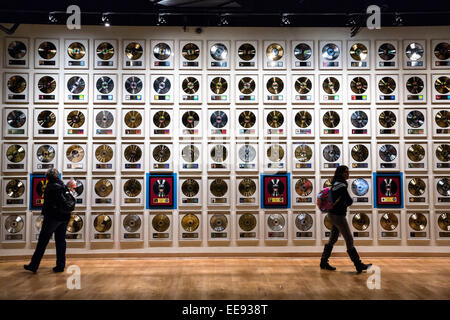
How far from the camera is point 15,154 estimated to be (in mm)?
7488

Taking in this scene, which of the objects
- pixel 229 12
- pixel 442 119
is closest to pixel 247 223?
pixel 229 12

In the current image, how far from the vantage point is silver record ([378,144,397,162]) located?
25.2ft

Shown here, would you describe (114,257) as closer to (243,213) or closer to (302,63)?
(243,213)

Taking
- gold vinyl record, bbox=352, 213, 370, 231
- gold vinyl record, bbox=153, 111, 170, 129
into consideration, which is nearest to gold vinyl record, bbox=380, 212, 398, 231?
gold vinyl record, bbox=352, 213, 370, 231

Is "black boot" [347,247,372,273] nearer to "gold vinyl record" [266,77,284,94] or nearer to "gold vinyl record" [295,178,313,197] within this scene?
"gold vinyl record" [295,178,313,197]

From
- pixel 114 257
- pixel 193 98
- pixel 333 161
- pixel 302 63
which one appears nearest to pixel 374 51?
pixel 302 63

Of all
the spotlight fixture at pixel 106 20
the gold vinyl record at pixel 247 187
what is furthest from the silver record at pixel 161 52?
the gold vinyl record at pixel 247 187

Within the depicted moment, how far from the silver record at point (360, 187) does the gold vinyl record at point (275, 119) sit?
6.63 feet

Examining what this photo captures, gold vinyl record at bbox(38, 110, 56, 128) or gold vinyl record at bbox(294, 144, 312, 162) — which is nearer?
gold vinyl record at bbox(38, 110, 56, 128)

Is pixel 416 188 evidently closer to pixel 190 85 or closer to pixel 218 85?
pixel 218 85

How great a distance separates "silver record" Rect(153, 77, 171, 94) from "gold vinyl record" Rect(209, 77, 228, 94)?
92 centimetres

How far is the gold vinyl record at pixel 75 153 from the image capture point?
7.52 m

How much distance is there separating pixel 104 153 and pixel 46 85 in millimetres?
1883

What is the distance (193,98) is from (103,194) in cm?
275
